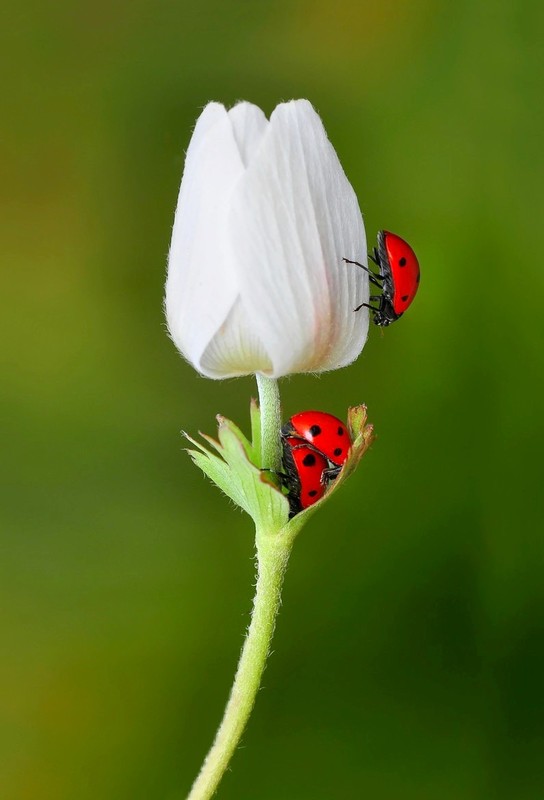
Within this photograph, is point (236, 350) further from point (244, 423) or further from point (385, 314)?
point (244, 423)

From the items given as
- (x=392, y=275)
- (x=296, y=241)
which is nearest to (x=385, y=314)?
(x=392, y=275)

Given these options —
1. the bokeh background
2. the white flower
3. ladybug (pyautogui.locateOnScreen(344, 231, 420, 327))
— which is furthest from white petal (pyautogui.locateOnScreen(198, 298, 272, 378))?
the bokeh background

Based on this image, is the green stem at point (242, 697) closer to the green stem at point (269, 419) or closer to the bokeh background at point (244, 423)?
the green stem at point (269, 419)

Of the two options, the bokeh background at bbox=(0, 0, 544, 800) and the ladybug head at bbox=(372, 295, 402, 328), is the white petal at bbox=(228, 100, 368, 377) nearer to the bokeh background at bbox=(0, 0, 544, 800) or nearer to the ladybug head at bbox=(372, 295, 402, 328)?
the ladybug head at bbox=(372, 295, 402, 328)

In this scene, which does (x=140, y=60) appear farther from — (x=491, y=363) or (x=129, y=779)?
(x=129, y=779)

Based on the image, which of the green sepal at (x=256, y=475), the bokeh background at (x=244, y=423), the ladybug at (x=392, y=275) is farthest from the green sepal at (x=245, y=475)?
the bokeh background at (x=244, y=423)

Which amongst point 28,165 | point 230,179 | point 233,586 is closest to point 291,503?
point 230,179
